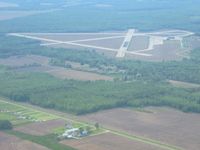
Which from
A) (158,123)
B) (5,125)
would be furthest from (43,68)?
(158,123)

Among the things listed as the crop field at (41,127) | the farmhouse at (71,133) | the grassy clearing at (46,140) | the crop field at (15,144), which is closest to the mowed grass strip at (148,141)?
the farmhouse at (71,133)

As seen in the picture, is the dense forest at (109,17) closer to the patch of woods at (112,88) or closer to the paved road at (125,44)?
the paved road at (125,44)

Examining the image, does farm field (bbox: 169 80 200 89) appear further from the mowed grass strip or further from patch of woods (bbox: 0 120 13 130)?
patch of woods (bbox: 0 120 13 130)

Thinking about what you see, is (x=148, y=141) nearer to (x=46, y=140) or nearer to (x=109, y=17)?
(x=46, y=140)

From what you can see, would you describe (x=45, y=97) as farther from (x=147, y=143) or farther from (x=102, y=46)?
(x=102, y=46)

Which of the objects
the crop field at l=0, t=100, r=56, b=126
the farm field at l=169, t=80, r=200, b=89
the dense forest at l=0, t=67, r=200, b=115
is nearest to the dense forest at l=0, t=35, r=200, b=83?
the farm field at l=169, t=80, r=200, b=89
